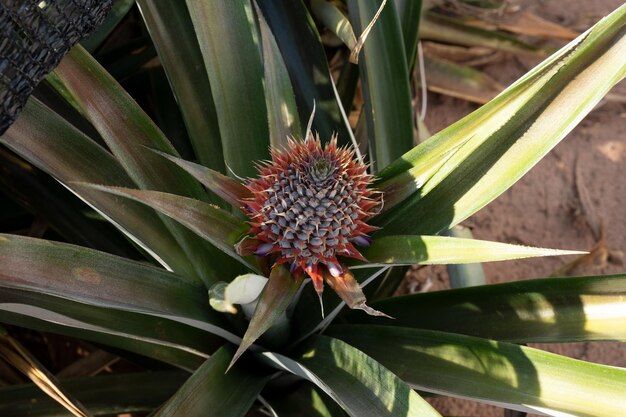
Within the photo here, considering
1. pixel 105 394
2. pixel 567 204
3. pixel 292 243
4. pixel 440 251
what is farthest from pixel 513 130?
pixel 567 204

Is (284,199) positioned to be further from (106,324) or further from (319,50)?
(319,50)

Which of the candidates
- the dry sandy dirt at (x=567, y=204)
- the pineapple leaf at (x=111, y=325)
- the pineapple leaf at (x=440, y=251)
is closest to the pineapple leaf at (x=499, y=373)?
the pineapple leaf at (x=440, y=251)

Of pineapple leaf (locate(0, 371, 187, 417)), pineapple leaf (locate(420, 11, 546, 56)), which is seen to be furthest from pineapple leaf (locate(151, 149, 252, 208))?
pineapple leaf (locate(420, 11, 546, 56))

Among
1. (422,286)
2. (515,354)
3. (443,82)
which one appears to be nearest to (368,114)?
(515,354)

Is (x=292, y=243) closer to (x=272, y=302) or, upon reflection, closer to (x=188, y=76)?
(x=272, y=302)

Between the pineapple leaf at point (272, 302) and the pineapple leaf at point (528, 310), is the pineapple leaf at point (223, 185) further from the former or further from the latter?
the pineapple leaf at point (528, 310)

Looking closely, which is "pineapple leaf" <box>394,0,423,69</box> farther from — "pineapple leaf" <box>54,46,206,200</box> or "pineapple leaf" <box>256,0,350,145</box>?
"pineapple leaf" <box>54,46,206,200</box>
